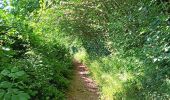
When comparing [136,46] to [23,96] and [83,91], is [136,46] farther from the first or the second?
[23,96]

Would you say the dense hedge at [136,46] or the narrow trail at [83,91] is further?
the narrow trail at [83,91]

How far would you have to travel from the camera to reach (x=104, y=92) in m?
9.36

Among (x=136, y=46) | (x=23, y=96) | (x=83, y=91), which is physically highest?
(x=136, y=46)

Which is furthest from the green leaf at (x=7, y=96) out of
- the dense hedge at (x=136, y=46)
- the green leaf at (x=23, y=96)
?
the dense hedge at (x=136, y=46)

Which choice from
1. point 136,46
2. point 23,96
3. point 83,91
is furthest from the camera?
point 83,91

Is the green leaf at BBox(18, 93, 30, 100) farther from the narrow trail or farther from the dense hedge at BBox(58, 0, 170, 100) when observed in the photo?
the narrow trail

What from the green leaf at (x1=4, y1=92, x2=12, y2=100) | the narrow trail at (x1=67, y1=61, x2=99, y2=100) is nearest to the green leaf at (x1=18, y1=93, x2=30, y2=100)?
the green leaf at (x1=4, y1=92, x2=12, y2=100)

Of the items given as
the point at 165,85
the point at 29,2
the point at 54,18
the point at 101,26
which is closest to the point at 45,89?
the point at 165,85

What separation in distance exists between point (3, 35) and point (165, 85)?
11.6ft

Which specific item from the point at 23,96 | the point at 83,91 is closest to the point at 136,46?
the point at 83,91

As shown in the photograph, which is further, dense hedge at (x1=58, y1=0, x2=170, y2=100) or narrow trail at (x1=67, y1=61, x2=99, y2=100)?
narrow trail at (x1=67, y1=61, x2=99, y2=100)

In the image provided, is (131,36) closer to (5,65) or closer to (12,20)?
(12,20)

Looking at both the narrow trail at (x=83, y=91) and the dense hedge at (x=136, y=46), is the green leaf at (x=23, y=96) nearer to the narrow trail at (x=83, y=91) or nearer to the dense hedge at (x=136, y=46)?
the dense hedge at (x=136, y=46)

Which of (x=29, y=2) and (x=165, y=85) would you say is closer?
(x=165, y=85)
